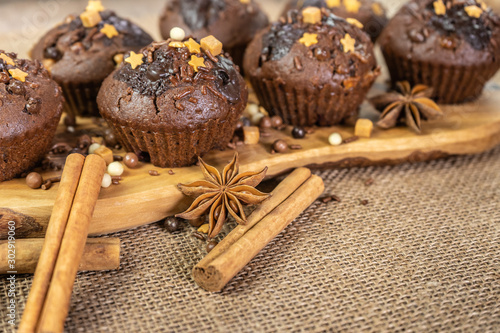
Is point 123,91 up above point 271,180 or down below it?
above

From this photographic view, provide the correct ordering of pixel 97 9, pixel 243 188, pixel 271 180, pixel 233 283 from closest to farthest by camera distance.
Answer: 1. pixel 233 283
2. pixel 243 188
3. pixel 271 180
4. pixel 97 9

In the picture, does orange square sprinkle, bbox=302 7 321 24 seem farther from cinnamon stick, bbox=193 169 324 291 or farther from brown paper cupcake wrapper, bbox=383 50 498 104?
Answer: cinnamon stick, bbox=193 169 324 291

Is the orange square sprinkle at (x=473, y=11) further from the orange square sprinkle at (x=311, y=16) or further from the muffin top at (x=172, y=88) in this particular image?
the muffin top at (x=172, y=88)

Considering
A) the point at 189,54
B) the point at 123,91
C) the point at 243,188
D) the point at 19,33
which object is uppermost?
the point at 189,54

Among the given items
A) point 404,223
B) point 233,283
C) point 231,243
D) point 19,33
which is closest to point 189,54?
point 231,243

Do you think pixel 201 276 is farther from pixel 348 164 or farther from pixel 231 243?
pixel 348 164

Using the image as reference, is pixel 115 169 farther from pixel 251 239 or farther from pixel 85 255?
pixel 251 239

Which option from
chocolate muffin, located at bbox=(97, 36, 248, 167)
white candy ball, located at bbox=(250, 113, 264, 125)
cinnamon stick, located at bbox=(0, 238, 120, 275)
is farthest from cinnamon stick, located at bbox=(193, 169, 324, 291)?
white candy ball, located at bbox=(250, 113, 264, 125)

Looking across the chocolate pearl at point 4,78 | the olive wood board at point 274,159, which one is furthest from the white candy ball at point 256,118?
the chocolate pearl at point 4,78

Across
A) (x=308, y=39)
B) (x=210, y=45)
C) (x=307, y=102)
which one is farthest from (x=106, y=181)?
(x=308, y=39)
